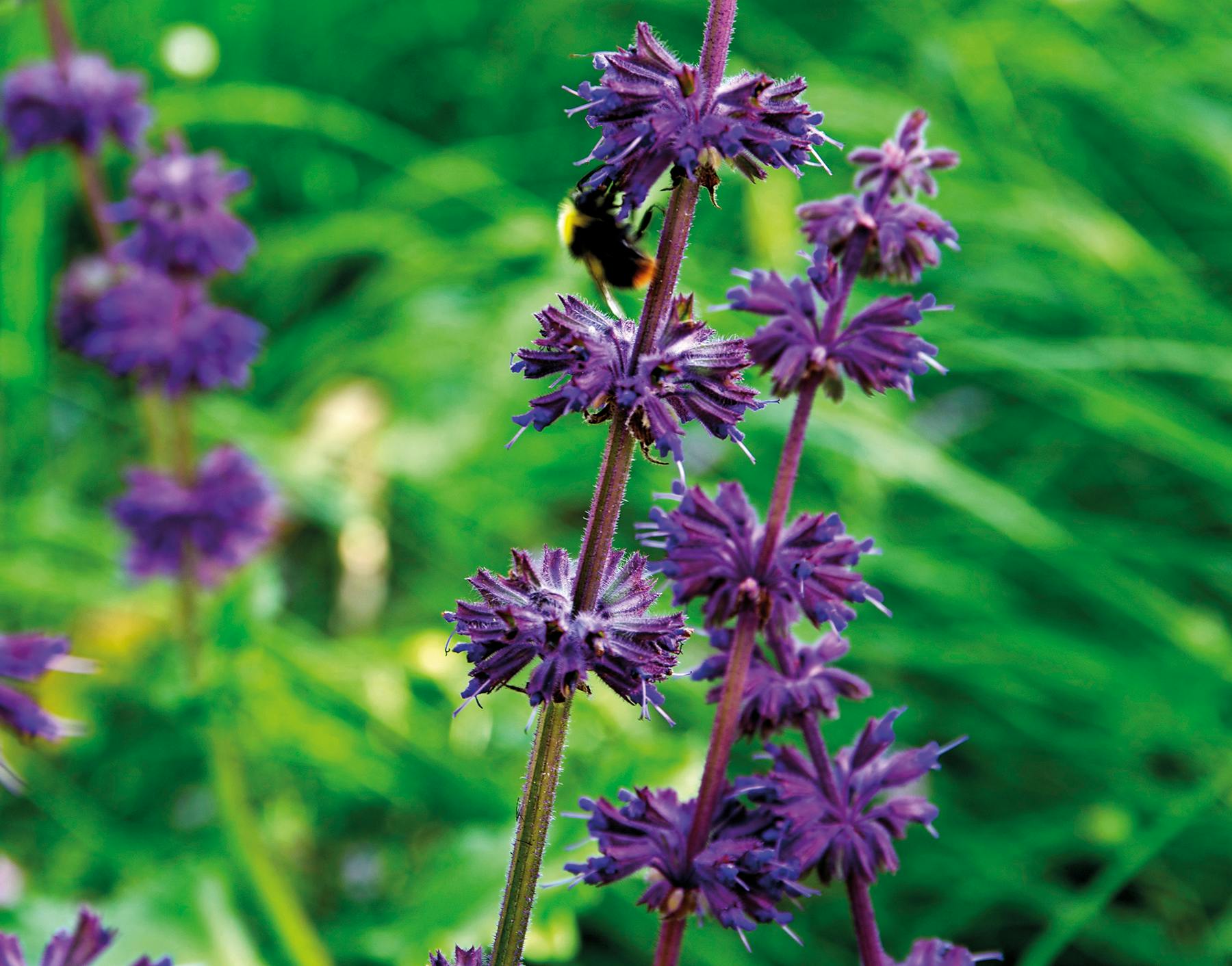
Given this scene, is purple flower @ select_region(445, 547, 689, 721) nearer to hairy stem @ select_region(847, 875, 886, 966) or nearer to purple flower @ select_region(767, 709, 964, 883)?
purple flower @ select_region(767, 709, 964, 883)

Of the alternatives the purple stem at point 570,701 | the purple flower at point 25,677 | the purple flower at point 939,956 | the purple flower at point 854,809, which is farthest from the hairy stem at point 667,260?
the purple flower at point 25,677

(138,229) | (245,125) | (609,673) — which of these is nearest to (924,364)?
(609,673)

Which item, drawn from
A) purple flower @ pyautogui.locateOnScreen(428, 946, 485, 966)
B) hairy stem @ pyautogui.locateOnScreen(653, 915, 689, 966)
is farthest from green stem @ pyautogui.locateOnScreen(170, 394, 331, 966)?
hairy stem @ pyautogui.locateOnScreen(653, 915, 689, 966)

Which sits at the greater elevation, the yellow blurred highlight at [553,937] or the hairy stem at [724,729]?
the yellow blurred highlight at [553,937]

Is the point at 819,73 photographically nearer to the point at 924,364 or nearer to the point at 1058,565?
the point at 1058,565

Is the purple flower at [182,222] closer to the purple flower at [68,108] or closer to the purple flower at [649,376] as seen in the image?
the purple flower at [68,108]

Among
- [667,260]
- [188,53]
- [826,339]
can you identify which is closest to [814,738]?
[826,339]
